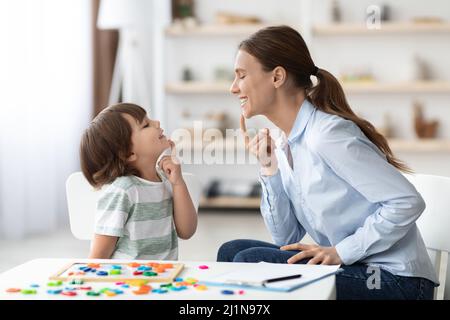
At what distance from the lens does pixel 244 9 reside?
6.03 meters

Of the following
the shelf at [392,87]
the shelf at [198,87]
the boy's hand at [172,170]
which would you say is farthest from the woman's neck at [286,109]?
the shelf at [198,87]

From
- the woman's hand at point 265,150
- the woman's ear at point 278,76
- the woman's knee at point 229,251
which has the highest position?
the woman's ear at point 278,76

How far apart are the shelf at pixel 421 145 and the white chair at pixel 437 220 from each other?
3690 millimetres

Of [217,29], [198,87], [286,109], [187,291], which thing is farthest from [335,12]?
[187,291]

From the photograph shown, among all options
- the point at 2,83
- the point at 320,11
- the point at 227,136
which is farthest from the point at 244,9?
the point at 2,83

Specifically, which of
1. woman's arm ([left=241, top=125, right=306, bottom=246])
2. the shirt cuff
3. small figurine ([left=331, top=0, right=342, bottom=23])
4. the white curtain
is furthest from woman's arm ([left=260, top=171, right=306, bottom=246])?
small figurine ([left=331, top=0, right=342, bottom=23])

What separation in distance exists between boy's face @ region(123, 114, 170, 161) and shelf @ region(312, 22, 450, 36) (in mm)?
3836

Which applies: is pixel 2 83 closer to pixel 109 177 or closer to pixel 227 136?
pixel 227 136

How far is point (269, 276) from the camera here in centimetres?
143

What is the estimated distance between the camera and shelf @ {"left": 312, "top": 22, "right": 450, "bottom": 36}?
5527mm

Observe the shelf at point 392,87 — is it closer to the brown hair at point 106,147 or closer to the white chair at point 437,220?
the white chair at point 437,220

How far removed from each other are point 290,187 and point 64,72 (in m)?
3.31

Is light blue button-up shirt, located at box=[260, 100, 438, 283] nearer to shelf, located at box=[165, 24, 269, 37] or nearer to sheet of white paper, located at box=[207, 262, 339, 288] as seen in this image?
sheet of white paper, located at box=[207, 262, 339, 288]

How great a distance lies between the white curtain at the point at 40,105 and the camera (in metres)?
4.54
